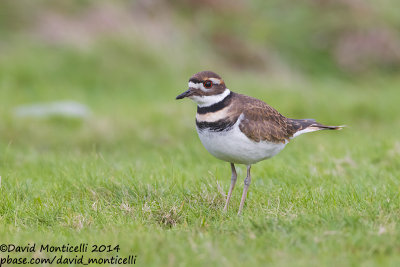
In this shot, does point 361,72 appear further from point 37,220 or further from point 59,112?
point 37,220

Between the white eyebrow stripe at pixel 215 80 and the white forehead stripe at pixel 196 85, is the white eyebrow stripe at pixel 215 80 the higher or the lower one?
the higher one

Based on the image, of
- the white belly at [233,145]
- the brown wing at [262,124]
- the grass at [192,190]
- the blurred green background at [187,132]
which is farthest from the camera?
the brown wing at [262,124]

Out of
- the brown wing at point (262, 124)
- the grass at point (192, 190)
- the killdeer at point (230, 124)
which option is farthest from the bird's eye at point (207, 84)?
the grass at point (192, 190)

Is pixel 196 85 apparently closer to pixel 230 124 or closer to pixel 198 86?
pixel 198 86

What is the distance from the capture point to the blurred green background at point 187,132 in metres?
4.71

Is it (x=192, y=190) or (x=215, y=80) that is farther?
(x=192, y=190)

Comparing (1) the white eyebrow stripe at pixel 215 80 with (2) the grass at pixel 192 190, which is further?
(1) the white eyebrow stripe at pixel 215 80

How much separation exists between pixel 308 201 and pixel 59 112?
25.3 feet

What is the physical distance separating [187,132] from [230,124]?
19.4 ft

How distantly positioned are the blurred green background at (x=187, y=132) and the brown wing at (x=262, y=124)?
673mm

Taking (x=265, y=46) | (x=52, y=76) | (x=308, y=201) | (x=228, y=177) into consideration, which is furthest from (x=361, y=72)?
(x=308, y=201)

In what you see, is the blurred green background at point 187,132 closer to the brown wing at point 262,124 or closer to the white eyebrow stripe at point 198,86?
the brown wing at point 262,124

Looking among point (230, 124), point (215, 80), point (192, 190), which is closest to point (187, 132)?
point (192, 190)

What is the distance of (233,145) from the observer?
5.42 meters
